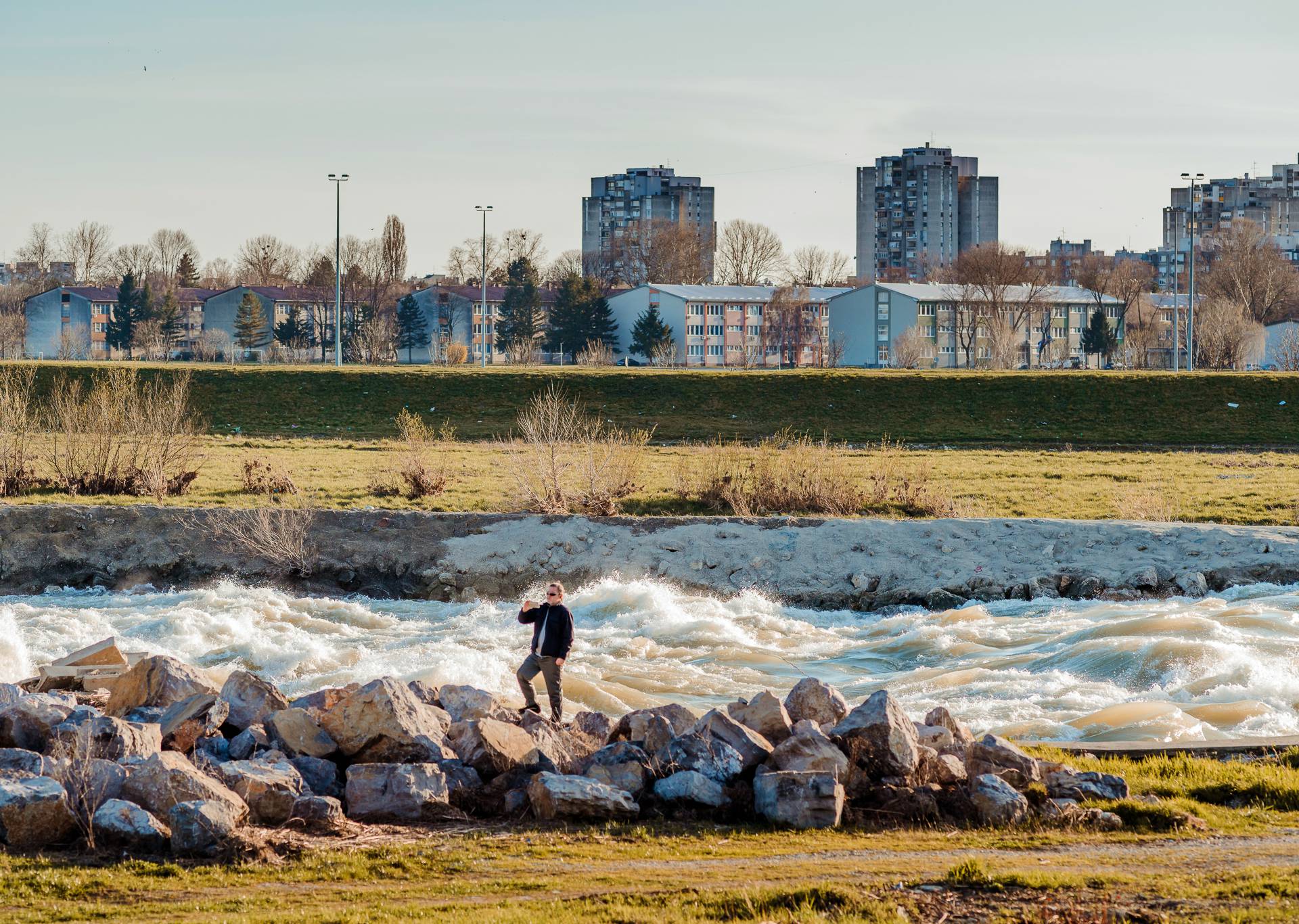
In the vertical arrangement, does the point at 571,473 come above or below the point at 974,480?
above

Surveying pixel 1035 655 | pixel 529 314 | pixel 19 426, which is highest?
pixel 529 314

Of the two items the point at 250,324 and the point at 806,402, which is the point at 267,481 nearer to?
the point at 806,402

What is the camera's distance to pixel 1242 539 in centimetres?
2153

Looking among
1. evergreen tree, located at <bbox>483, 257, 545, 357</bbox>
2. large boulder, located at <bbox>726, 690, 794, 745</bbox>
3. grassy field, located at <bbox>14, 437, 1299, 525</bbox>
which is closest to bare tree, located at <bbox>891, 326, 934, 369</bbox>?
evergreen tree, located at <bbox>483, 257, 545, 357</bbox>

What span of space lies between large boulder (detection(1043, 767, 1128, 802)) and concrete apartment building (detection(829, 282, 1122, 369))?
96717mm

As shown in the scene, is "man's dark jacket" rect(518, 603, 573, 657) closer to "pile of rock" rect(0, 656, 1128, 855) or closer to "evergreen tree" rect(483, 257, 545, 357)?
"pile of rock" rect(0, 656, 1128, 855)

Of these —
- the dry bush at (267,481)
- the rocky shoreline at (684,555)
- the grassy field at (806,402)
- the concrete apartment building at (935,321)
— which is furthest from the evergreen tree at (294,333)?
the rocky shoreline at (684,555)

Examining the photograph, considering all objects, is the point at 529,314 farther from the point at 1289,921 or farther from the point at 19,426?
the point at 1289,921

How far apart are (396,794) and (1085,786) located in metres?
4.53

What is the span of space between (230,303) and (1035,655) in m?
106

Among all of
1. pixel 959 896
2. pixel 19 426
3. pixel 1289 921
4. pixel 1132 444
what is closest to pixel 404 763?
pixel 959 896

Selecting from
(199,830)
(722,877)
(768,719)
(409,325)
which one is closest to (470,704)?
(768,719)

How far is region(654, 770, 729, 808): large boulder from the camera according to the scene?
9180mm

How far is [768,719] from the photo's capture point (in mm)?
10250
